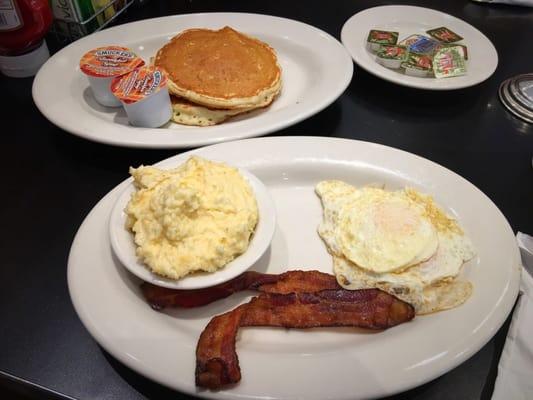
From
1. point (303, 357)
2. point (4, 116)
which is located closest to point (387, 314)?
point (303, 357)

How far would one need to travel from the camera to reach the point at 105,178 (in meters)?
1.79

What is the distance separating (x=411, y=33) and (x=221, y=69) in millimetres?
1393

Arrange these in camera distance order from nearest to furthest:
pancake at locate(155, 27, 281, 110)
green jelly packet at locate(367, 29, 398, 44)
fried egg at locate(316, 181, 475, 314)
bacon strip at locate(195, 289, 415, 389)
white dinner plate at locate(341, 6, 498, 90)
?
bacon strip at locate(195, 289, 415, 389), fried egg at locate(316, 181, 475, 314), pancake at locate(155, 27, 281, 110), white dinner plate at locate(341, 6, 498, 90), green jelly packet at locate(367, 29, 398, 44)

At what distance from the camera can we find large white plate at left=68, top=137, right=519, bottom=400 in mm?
1099

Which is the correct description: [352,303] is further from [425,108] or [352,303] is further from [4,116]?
[4,116]

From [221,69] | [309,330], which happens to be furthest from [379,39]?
[309,330]

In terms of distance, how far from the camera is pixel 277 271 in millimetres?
1469

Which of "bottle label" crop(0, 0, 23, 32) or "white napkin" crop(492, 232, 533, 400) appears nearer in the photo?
"white napkin" crop(492, 232, 533, 400)

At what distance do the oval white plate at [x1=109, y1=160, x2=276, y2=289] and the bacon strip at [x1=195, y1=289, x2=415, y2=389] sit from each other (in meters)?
0.12

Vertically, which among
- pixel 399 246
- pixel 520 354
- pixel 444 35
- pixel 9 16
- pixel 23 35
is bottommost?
pixel 520 354

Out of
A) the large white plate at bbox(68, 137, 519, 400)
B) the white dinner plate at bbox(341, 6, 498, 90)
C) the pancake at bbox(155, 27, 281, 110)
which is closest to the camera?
the large white plate at bbox(68, 137, 519, 400)

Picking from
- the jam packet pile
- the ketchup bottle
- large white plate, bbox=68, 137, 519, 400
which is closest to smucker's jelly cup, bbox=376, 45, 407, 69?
the jam packet pile

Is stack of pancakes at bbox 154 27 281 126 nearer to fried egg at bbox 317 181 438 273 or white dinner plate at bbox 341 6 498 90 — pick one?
white dinner plate at bbox 341 6 498 90

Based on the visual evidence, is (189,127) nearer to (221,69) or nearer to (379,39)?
(221,69)
